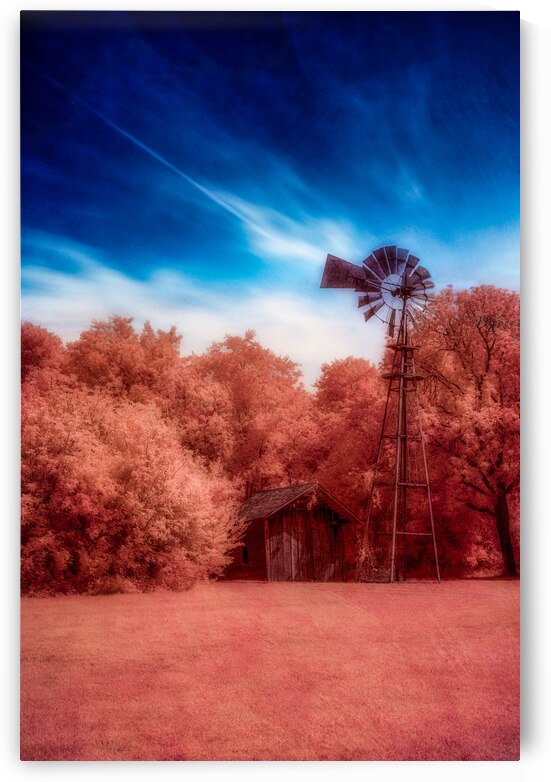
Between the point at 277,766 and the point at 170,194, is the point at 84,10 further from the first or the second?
the point at 277,766

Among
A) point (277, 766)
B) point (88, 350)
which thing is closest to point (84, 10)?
point (88, 350)

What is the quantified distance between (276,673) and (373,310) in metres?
2.48

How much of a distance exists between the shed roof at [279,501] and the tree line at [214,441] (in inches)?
2.3

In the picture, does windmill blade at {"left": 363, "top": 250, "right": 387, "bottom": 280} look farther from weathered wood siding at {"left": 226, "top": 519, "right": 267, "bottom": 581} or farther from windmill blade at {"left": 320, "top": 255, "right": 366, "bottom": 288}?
weathered wood siding at {"left": 226, "top": 519, "right": 267, "bottom": 581}

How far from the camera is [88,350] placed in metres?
5.30

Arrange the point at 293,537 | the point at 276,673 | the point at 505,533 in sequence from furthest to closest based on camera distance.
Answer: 1. the point at 293,537
2. the point at 505,533
3. the point at 276,673

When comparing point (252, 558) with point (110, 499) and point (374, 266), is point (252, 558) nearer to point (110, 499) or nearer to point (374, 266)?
point (110, 499)

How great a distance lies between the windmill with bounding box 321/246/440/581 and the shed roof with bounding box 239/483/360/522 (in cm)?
21

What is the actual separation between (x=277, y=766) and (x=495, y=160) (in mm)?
4179

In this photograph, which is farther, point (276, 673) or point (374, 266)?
point (374, 266)

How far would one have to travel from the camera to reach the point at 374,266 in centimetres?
534

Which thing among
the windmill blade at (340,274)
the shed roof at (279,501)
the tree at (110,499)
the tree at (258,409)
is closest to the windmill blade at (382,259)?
the windmill blade at (340,274)

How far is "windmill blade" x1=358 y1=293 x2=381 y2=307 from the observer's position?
5.38 metres

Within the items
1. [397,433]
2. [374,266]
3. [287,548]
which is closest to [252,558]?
[287,548]
